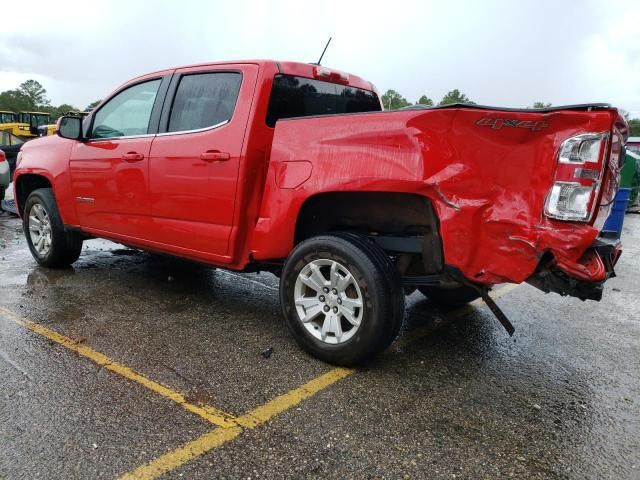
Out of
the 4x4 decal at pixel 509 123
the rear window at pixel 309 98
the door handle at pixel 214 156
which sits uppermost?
the rear window at pixel 309 98

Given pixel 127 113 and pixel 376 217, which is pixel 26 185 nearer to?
pixel 127 113

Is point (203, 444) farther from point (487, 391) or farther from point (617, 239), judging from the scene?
point (617, 239)

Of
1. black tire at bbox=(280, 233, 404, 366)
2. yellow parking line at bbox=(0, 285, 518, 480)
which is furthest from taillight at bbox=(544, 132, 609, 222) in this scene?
yellow parking line at bbox=(0, 285, 518, 480)

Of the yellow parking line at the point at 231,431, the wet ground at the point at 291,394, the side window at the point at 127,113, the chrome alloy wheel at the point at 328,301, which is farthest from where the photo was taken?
the side window at the point at 127,113

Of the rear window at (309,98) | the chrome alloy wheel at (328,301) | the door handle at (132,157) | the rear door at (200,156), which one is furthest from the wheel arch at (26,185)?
the chrome alloy wheel at (328,301)

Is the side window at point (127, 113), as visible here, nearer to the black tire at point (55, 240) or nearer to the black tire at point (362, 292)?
the black tire at point (55, 240)

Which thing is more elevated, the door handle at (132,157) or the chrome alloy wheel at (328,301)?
the door handle at (132,157)

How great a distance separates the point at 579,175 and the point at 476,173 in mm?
487

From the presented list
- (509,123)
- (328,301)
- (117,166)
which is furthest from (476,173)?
(117,166)

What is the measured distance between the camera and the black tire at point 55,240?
5281mm

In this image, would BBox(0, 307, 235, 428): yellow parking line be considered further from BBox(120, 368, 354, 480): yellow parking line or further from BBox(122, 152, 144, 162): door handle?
BBox(122, 152, 144, 162): door handle

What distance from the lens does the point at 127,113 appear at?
4621 mm

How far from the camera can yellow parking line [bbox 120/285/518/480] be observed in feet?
7.36

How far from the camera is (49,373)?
122 inches
